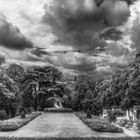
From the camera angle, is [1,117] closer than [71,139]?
No

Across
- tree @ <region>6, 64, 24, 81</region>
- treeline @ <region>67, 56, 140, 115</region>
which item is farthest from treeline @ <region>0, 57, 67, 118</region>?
treeline @ <region>67, 56, 140, 115</region>

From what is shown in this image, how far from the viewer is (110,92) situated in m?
35.3

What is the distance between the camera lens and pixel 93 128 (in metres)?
17.3

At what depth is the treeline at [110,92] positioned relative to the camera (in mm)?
26205

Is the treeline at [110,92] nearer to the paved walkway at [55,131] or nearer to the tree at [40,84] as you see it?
the tree at [40,84]

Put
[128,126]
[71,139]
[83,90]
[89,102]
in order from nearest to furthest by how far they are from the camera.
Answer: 1. [71,139]
2. [128,126]
3. [89,102]
4. [83,90]

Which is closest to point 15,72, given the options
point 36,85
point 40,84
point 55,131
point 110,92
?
point 36,85

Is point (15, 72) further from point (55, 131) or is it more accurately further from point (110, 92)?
point (55, 131)

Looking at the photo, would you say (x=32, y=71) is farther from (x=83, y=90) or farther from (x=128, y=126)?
(x=128, y=126)

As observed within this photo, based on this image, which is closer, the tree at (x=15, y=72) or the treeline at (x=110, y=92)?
the treeline at (x=110, y=92)

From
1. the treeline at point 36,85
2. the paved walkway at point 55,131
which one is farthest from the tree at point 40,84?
the paved walkway at point 55,131

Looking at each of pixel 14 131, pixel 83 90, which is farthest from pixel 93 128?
pixel 83 90

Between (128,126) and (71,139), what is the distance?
781 cm

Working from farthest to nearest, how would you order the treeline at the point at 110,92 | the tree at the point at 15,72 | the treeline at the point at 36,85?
the tree at the point at 15,72
the treeline at the point at 36,85
the treeline at the point at 110,92
